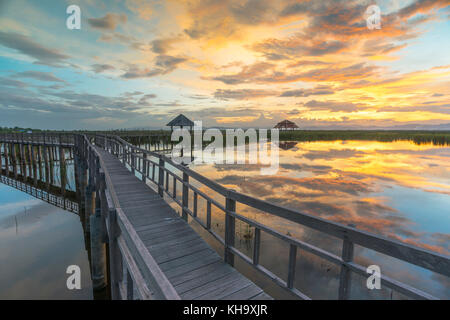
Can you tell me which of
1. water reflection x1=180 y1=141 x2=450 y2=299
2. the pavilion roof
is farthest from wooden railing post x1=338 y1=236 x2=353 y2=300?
the pavilion roof

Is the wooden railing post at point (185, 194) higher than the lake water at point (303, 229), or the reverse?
the wooden railing post at point (185, 194)

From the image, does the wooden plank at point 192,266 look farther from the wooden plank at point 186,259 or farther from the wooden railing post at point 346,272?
the wooden railing post at point 346,272

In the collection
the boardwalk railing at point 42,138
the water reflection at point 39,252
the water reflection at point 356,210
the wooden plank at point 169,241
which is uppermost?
the boardwalk railing at point 42,138

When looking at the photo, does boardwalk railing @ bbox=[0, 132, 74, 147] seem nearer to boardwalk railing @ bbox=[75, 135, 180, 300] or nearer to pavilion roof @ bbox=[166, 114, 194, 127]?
pavilion roof @ bbox=[166, 114, 194, 127]

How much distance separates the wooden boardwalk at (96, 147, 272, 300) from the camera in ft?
10.3

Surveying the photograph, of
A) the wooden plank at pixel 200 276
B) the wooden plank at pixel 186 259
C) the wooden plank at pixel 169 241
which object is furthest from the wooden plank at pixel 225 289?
the wooden plank at pixel 169 241

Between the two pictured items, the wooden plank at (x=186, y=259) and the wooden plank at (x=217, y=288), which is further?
the wooden plank at (x=186, y=259)

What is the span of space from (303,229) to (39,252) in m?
11.1

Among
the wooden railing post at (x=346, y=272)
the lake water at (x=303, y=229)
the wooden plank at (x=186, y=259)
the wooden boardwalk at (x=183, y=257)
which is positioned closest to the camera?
the wooden railing post at (x=346, y=272)

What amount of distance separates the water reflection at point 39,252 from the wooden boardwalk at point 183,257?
4205mm

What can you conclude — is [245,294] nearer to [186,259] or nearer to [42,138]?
[186,259]

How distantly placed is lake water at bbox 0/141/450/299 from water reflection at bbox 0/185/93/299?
3 centimetres

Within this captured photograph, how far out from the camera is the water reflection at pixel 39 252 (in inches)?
288

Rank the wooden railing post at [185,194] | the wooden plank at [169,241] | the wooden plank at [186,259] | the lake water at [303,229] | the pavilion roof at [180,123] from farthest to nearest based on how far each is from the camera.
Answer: the pavilion roof at [180,123], the lake water at [303,229], the wooden railing post at [185,194], the wooden plank at [169,241], the wooden plank at [186,259]
